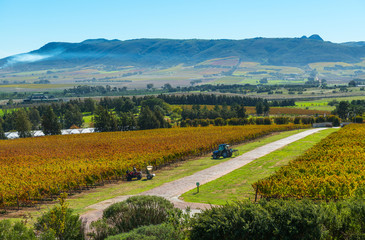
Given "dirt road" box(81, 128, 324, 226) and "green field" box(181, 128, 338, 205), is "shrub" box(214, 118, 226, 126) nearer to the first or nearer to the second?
"dirt road" box(81, 128, 324, 226)

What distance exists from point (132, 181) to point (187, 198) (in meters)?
13.9

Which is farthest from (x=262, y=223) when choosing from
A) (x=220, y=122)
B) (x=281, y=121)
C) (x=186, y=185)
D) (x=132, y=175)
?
(x=281, y=121)

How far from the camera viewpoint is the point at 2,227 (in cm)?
1967

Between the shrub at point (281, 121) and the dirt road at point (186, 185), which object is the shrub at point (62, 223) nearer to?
the dirt road at point (186, 185)

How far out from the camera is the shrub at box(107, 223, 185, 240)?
19039 mm

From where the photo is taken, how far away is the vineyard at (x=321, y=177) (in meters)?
26.7

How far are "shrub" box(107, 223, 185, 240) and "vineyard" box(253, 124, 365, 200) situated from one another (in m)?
11.5

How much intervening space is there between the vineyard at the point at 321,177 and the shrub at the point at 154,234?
1150cm

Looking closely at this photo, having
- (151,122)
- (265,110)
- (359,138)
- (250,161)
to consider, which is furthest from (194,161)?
(265,110)

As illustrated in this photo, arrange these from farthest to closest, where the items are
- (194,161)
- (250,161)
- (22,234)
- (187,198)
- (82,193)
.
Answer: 1. (194,161)
2. (250,161)
3. (82,193)
4. (187,198)
5. (22,234)

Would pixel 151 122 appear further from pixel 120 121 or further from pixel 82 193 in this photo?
pixel 82 193

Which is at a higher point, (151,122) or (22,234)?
(22,234)

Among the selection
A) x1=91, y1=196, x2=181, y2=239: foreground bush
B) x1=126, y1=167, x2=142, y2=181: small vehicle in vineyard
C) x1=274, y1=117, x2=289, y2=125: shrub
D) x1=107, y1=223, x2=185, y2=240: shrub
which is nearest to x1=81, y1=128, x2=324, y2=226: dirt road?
x1=91, y1=196, x2=181, y2=239: foreground bush

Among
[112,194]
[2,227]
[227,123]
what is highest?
[2,227]
